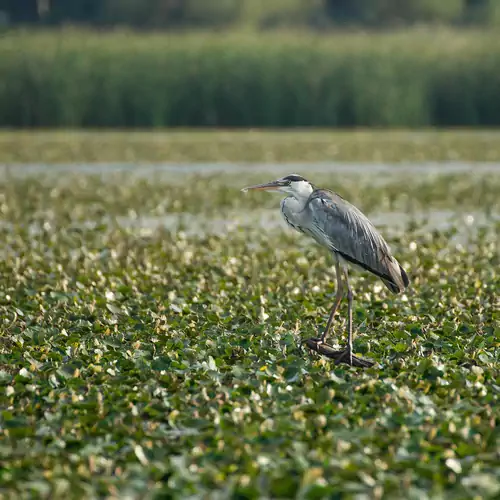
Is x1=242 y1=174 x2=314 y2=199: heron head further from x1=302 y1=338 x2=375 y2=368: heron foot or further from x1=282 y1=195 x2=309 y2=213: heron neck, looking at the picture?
x1=302 y1=338 x2=375 y2=368: heron foot

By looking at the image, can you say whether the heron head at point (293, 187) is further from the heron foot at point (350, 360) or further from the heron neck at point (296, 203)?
the heron foot at point (350, 360)

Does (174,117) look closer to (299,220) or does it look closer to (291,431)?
(299,220)

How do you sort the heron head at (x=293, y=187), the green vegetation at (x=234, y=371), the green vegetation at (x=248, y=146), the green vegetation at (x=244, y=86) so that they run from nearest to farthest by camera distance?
the green vegetation at (x=234, y=371) → the heron head at (x=293, y=187) → the green vegetation at (x=248, y=146) → the green vegetation at (x=244, y=86)

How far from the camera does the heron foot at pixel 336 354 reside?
19.9 feet

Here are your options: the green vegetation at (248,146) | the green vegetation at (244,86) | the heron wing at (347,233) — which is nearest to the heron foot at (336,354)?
the heron wing at (347,233)

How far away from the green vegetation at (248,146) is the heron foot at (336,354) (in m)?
12.9

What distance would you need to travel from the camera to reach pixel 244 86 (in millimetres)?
26438

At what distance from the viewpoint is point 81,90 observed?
84.1 feet

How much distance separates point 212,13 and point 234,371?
40.7 metres

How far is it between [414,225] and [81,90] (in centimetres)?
1542

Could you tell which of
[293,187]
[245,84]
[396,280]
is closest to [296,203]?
[293,187]

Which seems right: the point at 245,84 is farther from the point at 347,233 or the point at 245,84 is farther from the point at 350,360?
the point at 350,360

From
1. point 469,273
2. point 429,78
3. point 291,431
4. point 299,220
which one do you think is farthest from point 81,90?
point 291,431

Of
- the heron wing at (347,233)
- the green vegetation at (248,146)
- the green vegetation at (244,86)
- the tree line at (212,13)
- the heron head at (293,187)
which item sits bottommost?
the green vegetation at (248,146)
